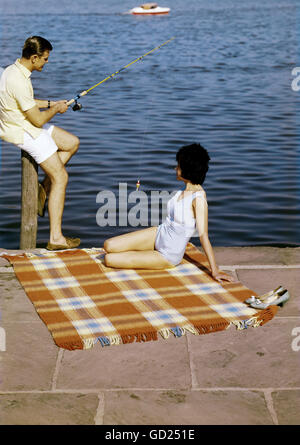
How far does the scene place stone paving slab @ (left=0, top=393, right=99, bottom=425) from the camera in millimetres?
3305

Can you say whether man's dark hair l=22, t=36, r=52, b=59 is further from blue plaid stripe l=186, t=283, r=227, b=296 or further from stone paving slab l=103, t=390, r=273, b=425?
stone paving slab l=103, t=390, r=273, b=425

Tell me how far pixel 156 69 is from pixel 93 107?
22.2 feet

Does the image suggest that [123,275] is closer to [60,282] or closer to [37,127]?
[60,282]

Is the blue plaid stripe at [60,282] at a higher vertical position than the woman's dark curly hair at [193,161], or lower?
lower

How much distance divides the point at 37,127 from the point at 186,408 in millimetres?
2947

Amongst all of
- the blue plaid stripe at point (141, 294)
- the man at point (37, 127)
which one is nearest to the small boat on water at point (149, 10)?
the man at point (37, 127)

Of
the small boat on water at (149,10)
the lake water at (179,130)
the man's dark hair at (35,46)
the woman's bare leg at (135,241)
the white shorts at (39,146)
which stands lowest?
the lake water at (179,130)

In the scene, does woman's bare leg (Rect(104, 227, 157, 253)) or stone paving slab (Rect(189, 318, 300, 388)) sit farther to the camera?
woman's bare leg (Rect(104, 227, 157, 253))

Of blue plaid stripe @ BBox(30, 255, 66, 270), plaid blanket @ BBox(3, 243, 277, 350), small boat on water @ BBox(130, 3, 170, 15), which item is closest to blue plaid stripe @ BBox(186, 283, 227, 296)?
plaid blanket @ BBox(3, 243, 277, 350)

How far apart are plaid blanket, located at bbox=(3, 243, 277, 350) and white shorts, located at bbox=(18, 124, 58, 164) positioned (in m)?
0.77

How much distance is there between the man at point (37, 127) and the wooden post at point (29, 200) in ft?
0.31

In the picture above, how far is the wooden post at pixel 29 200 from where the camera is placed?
18.9 ft

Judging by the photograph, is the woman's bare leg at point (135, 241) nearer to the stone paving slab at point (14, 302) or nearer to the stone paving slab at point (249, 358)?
the stone paving slab at point (14, 302)
